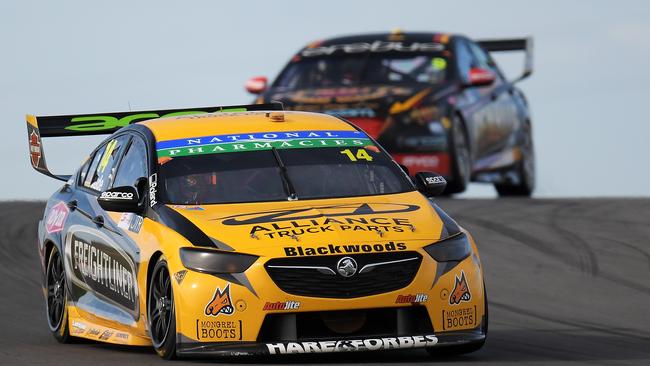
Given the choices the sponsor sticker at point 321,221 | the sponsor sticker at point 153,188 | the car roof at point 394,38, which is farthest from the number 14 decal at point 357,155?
the car roof at point 394,38

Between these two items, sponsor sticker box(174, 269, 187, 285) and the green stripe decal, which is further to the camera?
the green stripe decal

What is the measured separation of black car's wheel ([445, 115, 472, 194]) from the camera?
19.1 m

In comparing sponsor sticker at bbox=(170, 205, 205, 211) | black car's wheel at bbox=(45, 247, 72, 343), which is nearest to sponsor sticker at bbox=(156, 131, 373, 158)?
sponsor sticker at bbox=(170, 205, 205, 211)

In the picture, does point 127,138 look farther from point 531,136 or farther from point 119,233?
point 531,136

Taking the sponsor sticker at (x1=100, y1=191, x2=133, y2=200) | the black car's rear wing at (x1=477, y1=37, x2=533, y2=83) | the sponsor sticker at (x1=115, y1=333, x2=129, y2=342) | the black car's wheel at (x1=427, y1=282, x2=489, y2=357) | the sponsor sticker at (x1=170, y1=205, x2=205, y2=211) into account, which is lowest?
the black car's rear wing at (x1=477, y1=37, x2=533, y2=83)

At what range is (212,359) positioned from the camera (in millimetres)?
9234

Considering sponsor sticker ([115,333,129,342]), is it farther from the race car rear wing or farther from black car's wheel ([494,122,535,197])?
black car's wheel ([494,122,535,197])

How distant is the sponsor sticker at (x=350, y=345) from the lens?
29.3 ft

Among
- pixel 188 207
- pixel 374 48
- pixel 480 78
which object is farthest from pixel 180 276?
pixel 374 48

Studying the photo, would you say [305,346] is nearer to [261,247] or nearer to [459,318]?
[261,247]

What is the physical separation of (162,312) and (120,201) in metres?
0.77

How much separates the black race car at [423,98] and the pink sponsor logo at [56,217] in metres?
7.36

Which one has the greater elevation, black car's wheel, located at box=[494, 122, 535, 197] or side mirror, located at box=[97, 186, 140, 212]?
side mirror, located at box=[97, 186, 140, 212]

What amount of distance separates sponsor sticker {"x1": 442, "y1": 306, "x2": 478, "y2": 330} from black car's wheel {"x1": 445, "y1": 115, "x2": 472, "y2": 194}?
389 inches
